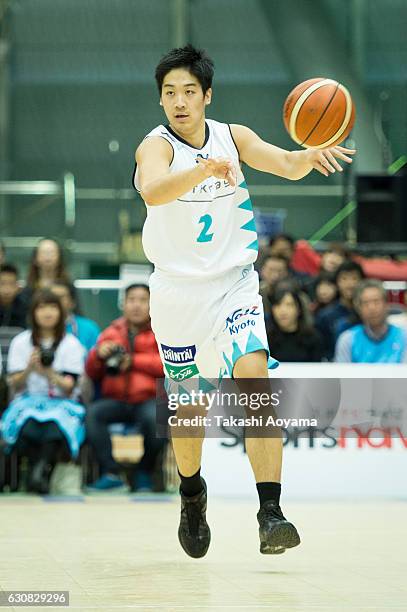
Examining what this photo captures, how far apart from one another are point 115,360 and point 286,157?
4518 mm

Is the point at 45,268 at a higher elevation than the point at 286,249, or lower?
lower

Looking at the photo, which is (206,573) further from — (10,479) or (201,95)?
(10,479)

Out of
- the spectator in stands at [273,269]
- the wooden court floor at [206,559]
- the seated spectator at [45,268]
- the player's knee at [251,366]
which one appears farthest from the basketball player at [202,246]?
the spectator in stands at [273,269]

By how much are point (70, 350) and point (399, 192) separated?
5.78 m

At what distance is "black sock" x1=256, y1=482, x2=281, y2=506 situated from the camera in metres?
4.99

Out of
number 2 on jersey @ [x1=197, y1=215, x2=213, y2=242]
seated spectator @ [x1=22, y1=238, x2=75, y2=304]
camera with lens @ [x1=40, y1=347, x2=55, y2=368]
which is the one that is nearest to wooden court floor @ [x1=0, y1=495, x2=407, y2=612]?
camera with lens @ [x1=40, y1=347, x2=55, y2=368]

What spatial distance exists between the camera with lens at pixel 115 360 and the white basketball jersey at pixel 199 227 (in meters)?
4.11

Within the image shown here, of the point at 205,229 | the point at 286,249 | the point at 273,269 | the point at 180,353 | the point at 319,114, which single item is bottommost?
the point at 180,353

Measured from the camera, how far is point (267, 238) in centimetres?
1255

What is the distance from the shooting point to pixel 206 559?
560cm

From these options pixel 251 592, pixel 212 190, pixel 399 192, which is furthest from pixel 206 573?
pixel 399 192

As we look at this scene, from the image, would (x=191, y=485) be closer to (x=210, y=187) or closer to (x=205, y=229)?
(x=205, y=229)

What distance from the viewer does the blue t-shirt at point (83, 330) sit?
397 inches

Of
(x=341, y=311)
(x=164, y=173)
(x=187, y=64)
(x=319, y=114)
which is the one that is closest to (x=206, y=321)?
(x=164, y=173)
